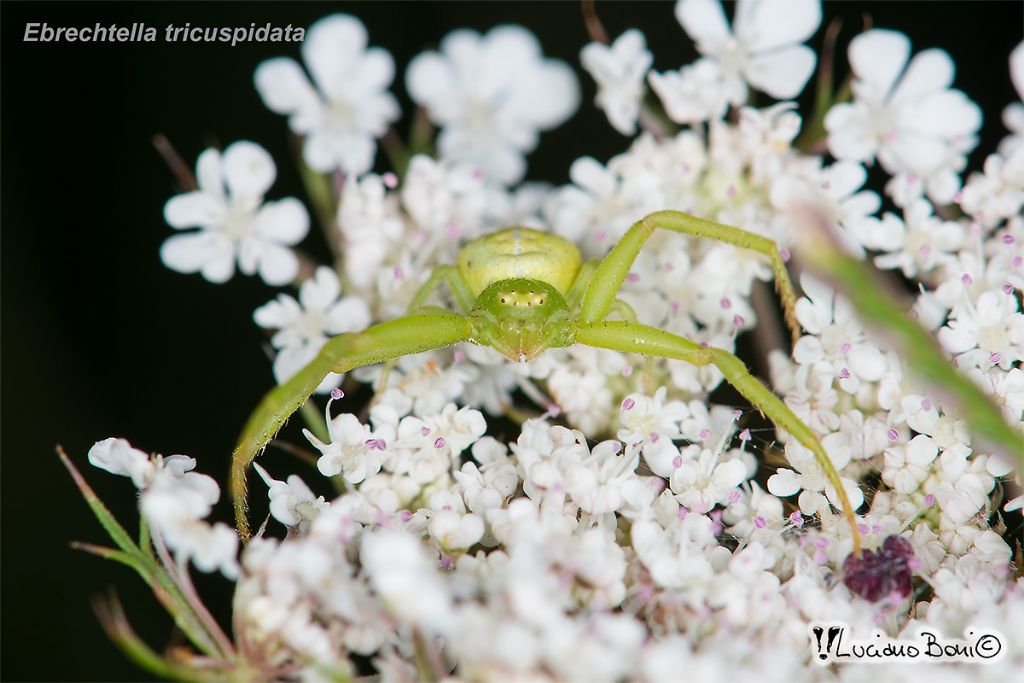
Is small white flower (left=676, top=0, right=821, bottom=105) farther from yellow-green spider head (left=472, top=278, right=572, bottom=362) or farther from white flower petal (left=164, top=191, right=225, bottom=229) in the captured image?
white flower petal (left=164, top=191, right=225, bottom=229)

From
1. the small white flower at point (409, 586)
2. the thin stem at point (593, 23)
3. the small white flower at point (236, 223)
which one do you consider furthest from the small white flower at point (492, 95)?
the small white flower at point (409, 586)

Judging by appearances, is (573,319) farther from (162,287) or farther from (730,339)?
(162,287)

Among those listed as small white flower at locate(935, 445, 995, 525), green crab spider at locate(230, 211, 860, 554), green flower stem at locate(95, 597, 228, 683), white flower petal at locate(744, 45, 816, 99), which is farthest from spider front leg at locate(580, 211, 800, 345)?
A: green flower stem at locate(95, 597, 228, 683)

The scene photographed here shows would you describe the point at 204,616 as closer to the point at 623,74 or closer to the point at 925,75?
the point at 623,74

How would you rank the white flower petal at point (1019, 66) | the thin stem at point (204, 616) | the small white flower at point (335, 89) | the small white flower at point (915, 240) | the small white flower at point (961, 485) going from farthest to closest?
the small white flower at point (335, 89) < the white flower petal at point (1019, 66) < the small white flower at point (915, 240) < the small white flower at point (961, 485) < the thin stem at point (204, 616)

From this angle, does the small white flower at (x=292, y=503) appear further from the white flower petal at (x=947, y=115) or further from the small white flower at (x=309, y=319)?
the white flower petal at (x=947, y=115)

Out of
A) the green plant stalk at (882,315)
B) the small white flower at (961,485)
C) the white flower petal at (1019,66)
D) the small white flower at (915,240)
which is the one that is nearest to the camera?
the green plant stalk at (882,315)

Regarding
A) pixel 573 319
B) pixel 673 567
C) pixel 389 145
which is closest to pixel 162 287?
pixel 389 145
